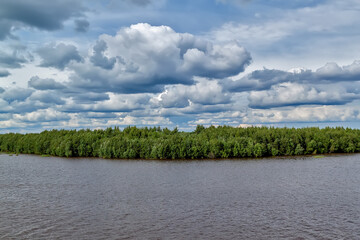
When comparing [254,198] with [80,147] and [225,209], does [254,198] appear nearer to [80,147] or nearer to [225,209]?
[225,209]

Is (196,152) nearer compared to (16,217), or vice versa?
(16,217)

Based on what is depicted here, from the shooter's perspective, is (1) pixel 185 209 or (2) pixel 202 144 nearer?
(1) pixel 185 209

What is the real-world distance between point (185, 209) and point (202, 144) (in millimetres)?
79851

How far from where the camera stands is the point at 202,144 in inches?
4658

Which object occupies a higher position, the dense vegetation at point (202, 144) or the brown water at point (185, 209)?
the dense vegetation at point (202, 144)

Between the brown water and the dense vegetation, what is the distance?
5382 cm

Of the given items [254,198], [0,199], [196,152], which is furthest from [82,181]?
[196,152]

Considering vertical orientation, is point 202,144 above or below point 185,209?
above

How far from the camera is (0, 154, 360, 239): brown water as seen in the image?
98.2 feet

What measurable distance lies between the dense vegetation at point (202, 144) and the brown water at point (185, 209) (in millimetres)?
53815

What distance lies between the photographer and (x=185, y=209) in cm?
3884

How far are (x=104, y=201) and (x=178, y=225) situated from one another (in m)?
16.1

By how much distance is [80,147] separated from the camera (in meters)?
135

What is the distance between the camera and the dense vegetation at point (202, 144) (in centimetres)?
11769
